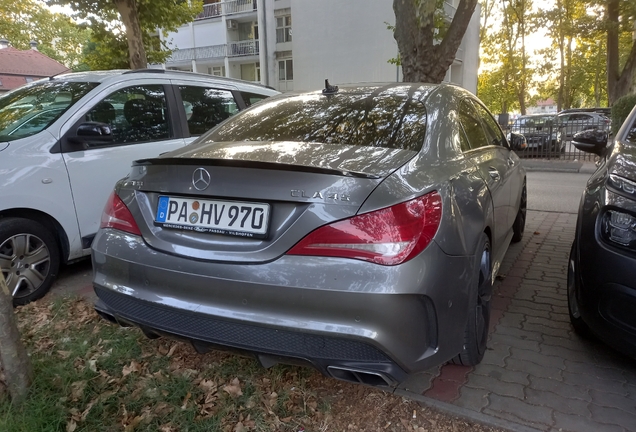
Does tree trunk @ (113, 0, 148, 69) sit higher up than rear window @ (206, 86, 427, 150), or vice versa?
tree trunk @ (113, 0, 148, 69)

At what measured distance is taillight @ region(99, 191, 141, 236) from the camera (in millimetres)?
2123

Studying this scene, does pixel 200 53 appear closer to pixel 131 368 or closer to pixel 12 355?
pixel 131 368

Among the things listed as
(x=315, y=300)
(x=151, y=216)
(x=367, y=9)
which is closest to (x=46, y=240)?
(x=151, y=216)

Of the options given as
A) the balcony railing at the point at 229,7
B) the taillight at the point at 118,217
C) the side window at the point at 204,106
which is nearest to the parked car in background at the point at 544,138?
the side window at the point at 204,106

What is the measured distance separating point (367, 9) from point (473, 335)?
79.1 ft

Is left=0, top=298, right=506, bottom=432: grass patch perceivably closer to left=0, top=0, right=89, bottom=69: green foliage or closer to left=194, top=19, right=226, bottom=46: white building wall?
left=0, top=0, right=89, bottom=69: green foliage

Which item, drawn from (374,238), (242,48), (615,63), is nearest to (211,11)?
(242,48)

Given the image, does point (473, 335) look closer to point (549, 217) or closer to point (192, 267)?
point (192, 267)

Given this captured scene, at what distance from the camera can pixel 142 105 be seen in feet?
14.4

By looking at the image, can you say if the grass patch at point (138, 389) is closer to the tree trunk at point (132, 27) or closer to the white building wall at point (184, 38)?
the tree trunk at point (132, 27)

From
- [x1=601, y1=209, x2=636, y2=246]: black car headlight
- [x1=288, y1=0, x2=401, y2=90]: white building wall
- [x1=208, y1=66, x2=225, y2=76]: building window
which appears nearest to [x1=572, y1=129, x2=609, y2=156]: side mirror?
[x1=601, y1=209, x2=636, y2=246]: black car headlight

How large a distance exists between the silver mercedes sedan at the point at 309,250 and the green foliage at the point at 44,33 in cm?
2055

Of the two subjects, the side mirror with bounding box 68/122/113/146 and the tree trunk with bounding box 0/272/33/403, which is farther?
the side mirror with bounding box 68/122/113/146

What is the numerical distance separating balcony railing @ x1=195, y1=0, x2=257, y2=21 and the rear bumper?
104 ft
